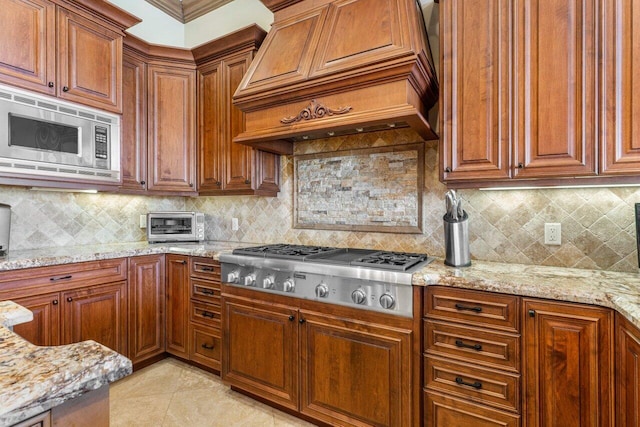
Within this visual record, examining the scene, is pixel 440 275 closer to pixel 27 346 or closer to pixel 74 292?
pixel 27 346

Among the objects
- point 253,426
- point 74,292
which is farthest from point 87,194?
point 253,426

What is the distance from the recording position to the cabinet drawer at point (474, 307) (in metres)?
1.53

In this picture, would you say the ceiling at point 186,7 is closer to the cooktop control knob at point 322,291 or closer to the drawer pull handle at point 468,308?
the cooktop control knob at point 322,291

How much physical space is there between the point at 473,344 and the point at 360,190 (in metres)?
1.34

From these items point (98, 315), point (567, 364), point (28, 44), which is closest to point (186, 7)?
point (28, 44)

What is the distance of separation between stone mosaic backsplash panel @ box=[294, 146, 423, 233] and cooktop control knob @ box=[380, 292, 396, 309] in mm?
749

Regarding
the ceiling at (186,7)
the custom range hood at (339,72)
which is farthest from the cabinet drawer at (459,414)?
the ceiling at (186,7)

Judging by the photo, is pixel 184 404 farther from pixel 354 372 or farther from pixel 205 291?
pixel 354 372

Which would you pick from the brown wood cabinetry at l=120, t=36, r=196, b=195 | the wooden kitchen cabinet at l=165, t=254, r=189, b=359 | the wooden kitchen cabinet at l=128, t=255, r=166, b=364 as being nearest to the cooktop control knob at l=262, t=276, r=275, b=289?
the wooden kitchen cabinet at l=165, t=254, r=189, b=359

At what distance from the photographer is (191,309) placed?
2736mm

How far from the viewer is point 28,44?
7.21 ft

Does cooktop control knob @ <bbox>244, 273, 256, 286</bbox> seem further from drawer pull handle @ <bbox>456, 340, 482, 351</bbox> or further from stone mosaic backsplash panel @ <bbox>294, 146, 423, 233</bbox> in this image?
drawer pull handle @ <bbox>456, 340, 482, 351</bbox>

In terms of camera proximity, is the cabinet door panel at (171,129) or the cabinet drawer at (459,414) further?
the cabinet door panel at (171,129)

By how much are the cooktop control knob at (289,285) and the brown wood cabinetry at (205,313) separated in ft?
2.37
